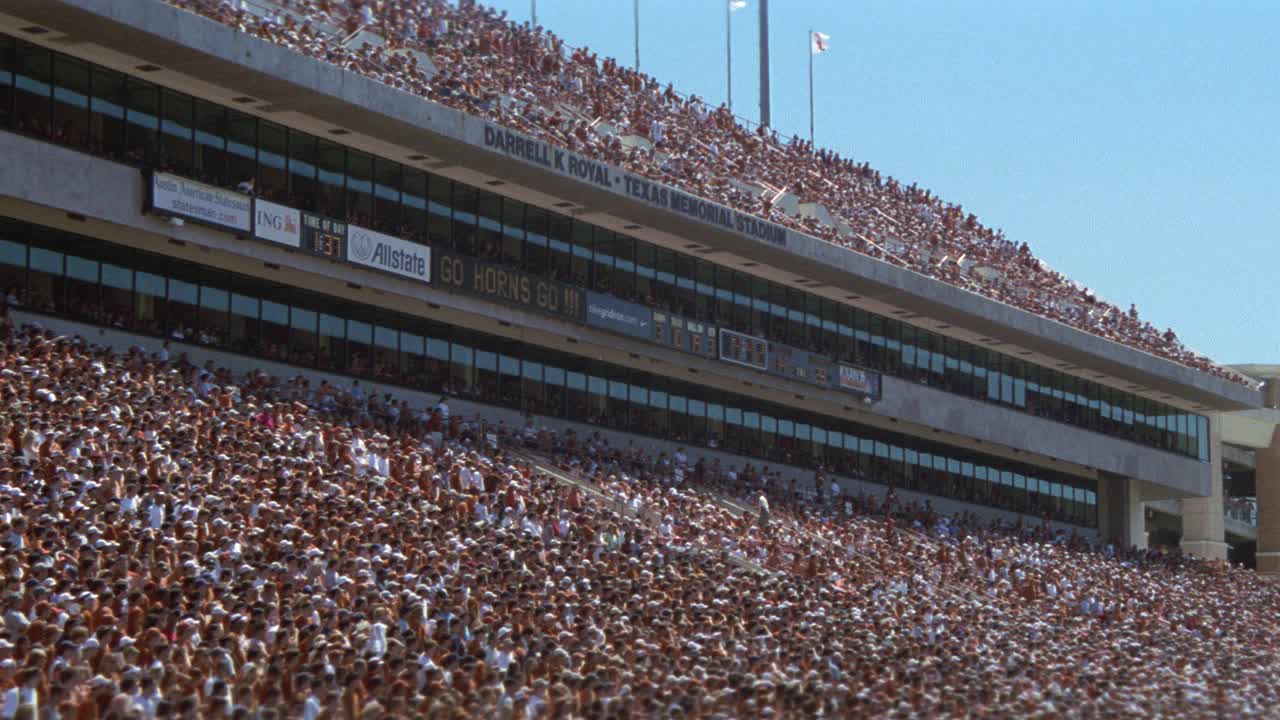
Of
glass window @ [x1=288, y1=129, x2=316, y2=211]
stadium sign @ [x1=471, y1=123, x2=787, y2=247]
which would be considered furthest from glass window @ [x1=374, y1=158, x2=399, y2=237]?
stadium sign @ [x1=471, y1=123, x2=787, y2=247]

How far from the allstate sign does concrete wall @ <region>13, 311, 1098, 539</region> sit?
2.39 meters

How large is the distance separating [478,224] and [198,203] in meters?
8.49

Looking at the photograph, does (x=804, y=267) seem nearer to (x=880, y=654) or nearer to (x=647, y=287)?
(x=647, y=287)

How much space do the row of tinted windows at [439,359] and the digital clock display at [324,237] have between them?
1.35 meters

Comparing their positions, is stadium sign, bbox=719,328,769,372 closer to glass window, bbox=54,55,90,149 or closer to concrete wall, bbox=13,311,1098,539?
concrete wall, bbox=13,311,1098,539

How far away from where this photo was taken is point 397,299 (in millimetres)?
39375

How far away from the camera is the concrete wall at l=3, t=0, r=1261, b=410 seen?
31.7 metres

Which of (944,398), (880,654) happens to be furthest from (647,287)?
(880,654)

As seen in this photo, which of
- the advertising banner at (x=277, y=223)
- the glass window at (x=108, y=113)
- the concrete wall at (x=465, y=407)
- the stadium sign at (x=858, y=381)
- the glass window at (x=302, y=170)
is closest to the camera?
the concrete wall at (x=465, y=407)

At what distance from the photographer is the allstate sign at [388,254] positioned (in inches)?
1476

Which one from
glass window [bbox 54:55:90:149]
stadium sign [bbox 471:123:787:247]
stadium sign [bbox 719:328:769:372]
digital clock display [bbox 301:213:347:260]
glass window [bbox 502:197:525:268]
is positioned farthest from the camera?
stadium sign [bbox 719:328:769:372]

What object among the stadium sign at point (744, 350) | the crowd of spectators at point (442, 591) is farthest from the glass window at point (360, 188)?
the stadium sign at point (744, 350)

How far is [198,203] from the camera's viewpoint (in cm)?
3431

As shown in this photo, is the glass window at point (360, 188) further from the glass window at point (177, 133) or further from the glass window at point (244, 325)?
the glass window at point (177, 133)
